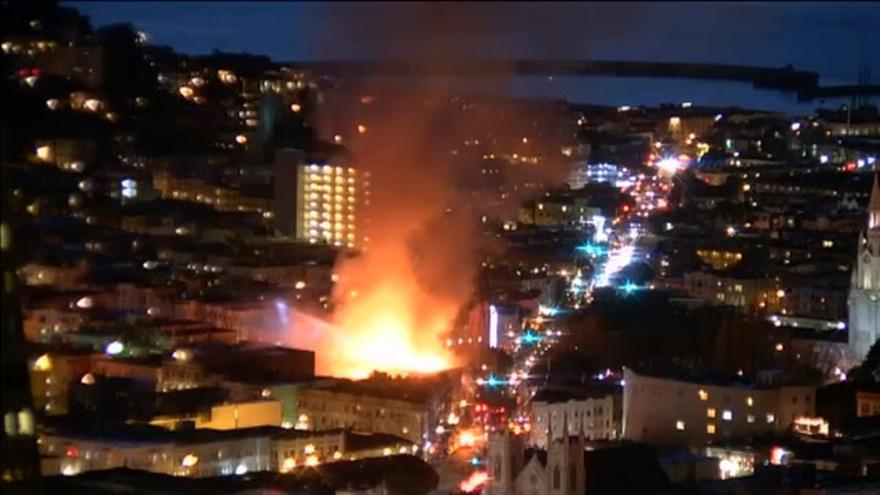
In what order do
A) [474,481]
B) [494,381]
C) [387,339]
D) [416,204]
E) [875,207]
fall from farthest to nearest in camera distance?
[416,204] → [875,207] → [387,339] → [494,381] → [474,481]

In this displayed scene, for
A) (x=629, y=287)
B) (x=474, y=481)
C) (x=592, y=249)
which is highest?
(x=592, y=249)

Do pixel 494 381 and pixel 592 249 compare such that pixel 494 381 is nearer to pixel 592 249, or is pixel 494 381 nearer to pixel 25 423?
pixel 592 249

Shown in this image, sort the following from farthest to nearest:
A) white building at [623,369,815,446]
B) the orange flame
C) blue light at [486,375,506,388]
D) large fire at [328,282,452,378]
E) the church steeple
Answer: the church steeple
large fire at [328,282,452,378]
blue light at [486,375,506,388]
white building at [623,369,815,446]
the orange flame

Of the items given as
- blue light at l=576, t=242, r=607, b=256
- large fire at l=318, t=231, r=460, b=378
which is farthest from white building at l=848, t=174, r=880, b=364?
blue light at l=576, t=242, r=607, b=256

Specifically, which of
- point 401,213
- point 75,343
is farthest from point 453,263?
point 75,343

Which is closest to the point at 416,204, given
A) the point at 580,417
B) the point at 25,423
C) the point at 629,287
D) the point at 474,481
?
the point at 629,287

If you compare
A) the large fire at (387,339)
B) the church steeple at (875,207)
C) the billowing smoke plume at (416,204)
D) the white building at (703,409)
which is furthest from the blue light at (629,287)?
the white building at (703,409)

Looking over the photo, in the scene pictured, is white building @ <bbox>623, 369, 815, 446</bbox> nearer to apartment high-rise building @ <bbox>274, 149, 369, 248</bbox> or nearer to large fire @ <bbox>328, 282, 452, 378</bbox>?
large fire @ <bbox>328, 282, 452, 378</bbox>
